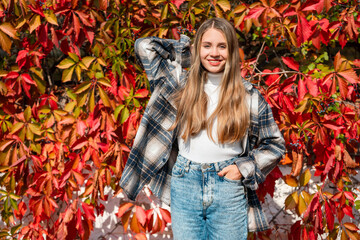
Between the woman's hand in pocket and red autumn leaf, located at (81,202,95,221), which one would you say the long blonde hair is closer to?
the woman's hand in pocket

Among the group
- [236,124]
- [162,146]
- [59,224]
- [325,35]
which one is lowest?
[59,224]

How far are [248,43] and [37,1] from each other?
1.43 m

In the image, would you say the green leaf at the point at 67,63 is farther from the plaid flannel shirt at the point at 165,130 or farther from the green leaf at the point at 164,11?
the green leaf at the point at 164,11

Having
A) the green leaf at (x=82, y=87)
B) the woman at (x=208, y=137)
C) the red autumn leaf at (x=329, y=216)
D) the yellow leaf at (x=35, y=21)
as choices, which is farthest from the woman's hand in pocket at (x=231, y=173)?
the yellow leaf at (x=35, y=21)

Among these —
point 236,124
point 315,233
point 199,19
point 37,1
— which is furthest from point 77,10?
point 315,233

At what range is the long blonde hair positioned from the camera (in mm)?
1468

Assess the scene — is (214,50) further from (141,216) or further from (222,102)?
(141,216)

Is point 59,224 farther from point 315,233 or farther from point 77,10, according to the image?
point 315,233

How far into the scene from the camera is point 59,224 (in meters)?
2.02

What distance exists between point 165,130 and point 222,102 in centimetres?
30

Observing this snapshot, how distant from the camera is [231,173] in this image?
1.43 m

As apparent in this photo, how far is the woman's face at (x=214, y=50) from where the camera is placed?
1.48 m

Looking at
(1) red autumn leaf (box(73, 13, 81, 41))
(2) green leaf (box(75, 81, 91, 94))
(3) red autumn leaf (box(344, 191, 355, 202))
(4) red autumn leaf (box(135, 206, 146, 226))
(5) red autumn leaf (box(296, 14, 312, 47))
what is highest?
(5) red autumn leaf (box(296, 14, 312, 47))

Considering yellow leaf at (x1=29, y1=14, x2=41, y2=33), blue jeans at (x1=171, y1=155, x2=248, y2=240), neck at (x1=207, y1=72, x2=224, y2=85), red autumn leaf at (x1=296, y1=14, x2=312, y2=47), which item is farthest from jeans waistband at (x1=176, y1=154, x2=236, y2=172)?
yellow leaf at (x1=29, y1=14, x2=41, y2=33)
